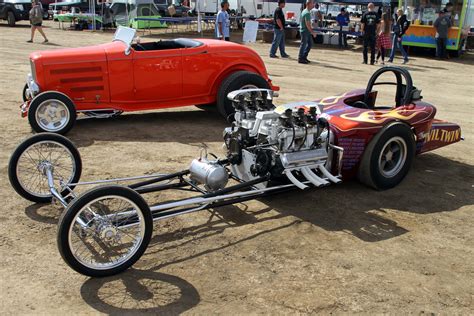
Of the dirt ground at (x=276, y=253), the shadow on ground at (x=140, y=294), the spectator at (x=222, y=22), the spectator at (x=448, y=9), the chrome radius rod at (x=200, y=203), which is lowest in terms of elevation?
the shadow on ground at (x=140, y=294)

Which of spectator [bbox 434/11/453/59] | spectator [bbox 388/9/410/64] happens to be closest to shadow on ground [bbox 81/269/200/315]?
spectator [bbox 388/9/410/64]

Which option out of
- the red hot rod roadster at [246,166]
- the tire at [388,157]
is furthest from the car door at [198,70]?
the tire at [388,157]

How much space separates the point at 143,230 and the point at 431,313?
2172mm

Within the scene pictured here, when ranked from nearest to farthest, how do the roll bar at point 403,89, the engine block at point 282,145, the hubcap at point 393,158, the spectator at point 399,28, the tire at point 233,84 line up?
the engine block at point 282,145, the hubcap at point 393,158, the roll bar at point 403,89, the tire at point 233,84, the spectator at point 399,28

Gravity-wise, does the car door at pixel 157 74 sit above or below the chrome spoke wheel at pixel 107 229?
above

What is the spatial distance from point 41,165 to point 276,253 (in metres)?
2.38

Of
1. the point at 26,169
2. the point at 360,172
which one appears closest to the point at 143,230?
the point at 26,169

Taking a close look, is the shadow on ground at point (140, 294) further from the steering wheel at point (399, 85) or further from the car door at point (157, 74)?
the car door at point (157, 74)

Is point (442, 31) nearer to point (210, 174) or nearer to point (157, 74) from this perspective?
point (157, 74)

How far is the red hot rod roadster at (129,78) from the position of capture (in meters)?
7.50

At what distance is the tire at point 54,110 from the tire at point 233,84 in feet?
7.82

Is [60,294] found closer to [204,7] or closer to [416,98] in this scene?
[416,98]

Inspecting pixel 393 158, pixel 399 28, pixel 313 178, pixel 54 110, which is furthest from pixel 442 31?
pixel 313 178

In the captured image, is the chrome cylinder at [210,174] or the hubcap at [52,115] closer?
the chrome cylinder at [210,174]
